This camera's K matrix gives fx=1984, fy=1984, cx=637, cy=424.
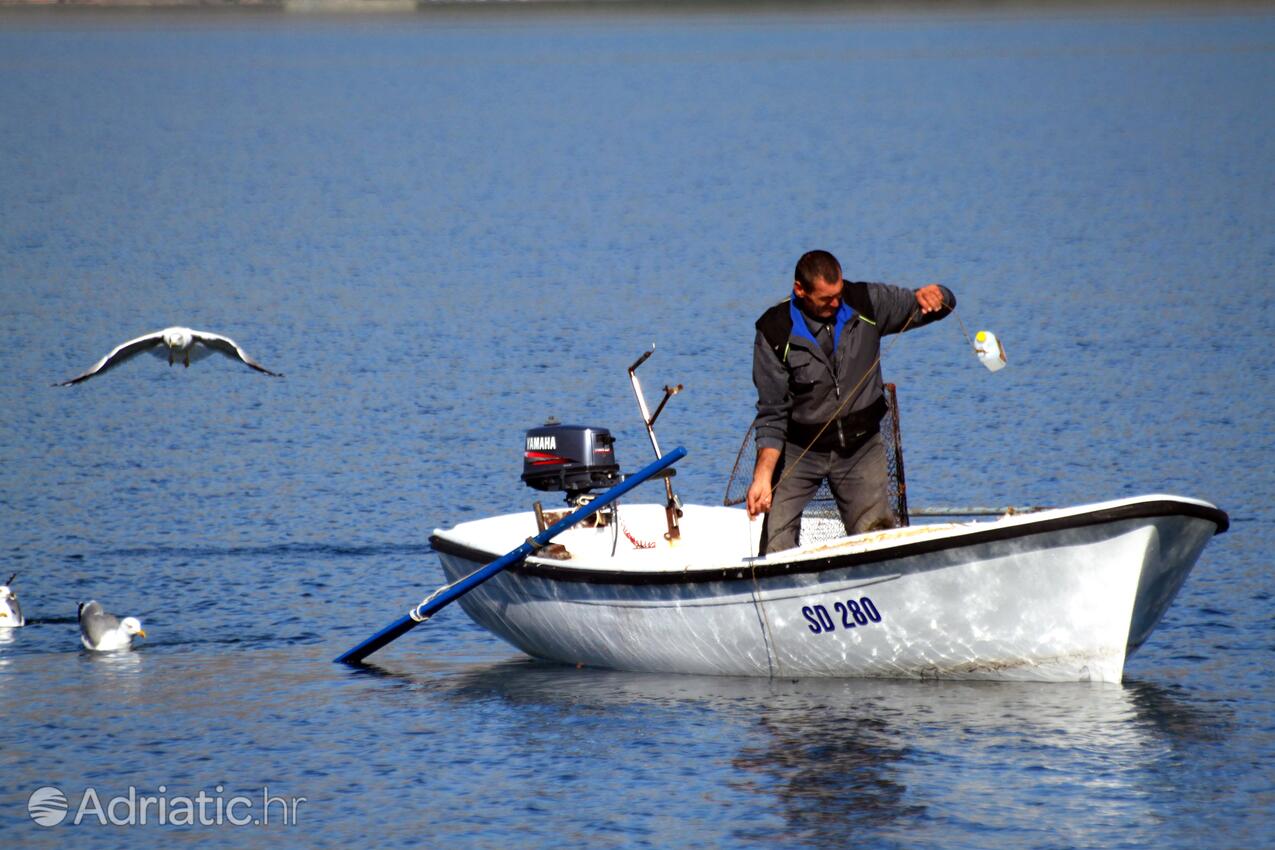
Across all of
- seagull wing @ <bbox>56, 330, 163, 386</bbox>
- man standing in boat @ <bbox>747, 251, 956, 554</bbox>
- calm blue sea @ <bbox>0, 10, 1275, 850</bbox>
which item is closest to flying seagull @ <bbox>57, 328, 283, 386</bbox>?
seagull wing @ <bbox>56, 330, 163, 386</bbox>

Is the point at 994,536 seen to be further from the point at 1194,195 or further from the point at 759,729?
the point at 1194,195

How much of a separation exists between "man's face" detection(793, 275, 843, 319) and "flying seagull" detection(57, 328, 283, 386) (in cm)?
718

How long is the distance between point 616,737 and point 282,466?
9488mm

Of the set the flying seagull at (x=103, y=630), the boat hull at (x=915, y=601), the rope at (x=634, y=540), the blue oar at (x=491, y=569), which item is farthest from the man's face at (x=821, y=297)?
the flying seagull at (x=103, y=630)

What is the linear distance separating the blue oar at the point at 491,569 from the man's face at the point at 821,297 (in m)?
1.22

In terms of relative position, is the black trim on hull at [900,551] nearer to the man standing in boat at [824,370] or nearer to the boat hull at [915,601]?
the boat hull at [915,601]

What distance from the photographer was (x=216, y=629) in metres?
14.5

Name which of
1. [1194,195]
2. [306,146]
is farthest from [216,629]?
[306,146]

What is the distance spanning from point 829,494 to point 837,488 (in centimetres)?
89

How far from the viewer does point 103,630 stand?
13742 millimetres

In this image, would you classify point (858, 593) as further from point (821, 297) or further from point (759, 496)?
point (821, 297)

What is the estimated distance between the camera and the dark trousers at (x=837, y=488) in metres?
11.8

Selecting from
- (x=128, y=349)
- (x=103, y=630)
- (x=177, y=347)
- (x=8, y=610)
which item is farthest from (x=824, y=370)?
(x=177, y=347)

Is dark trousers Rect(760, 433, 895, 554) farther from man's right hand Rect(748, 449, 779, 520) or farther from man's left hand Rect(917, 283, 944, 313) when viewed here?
man's left hand Rect(917, 283, 944, 313)
